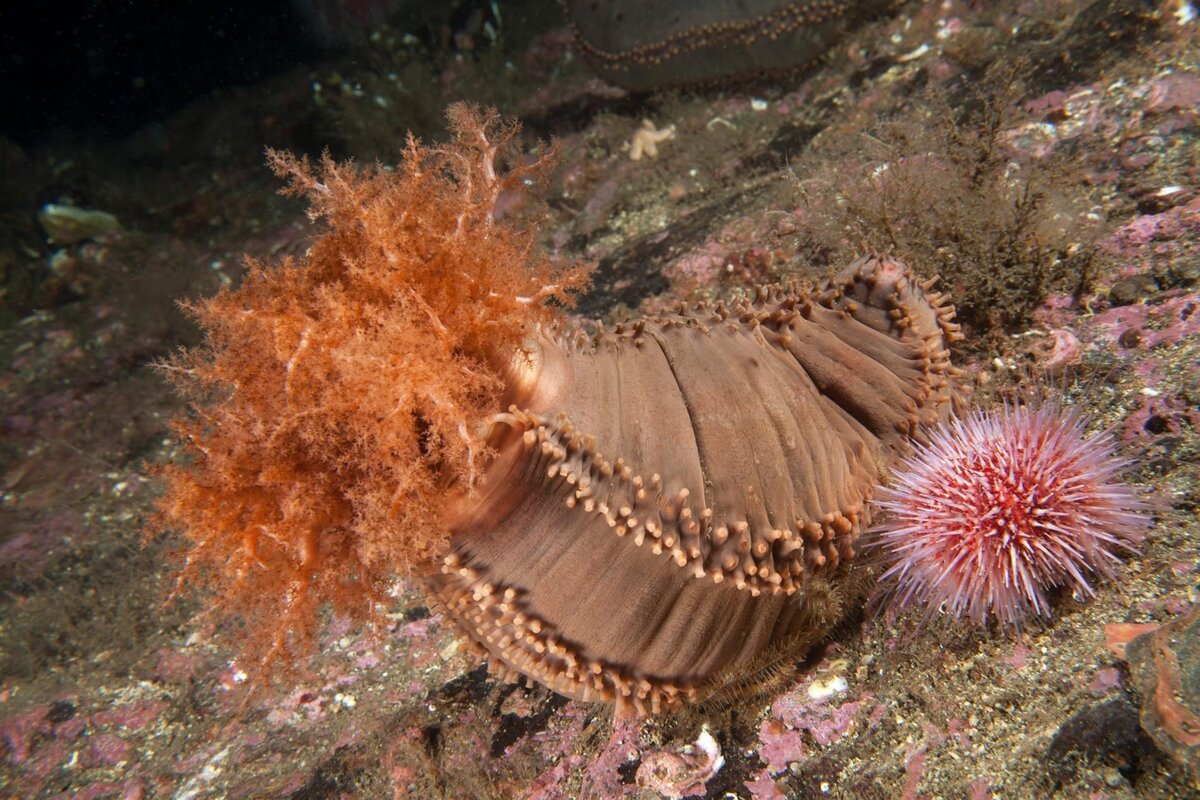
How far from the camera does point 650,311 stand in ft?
16.1

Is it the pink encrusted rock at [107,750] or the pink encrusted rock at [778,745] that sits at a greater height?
the pink encrusted rock at [107,750]

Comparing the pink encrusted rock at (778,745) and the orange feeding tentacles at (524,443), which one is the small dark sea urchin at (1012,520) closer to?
the orange feeding tentacles at (524,443)

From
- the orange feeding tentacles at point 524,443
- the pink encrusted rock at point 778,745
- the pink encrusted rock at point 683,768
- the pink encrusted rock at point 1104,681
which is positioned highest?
the orange feeding tentacles at point 524,443

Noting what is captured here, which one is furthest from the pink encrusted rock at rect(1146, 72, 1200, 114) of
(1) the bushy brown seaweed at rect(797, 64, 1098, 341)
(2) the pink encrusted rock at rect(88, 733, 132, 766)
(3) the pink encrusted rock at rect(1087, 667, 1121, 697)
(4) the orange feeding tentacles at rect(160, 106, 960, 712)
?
(2) the pink encrusted rock at rect(88, 733, 132, 766)

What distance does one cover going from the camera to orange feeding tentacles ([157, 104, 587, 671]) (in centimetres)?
222

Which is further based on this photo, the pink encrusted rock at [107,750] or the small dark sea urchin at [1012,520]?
the pink encrusted rock at [107,750]

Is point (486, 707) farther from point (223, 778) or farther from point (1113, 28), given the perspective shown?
point (1113, 28)

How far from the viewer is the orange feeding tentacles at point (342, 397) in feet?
7.29

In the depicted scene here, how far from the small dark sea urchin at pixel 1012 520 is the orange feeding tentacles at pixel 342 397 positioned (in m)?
1.69

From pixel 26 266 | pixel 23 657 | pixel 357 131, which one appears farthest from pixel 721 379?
pixel 26 266

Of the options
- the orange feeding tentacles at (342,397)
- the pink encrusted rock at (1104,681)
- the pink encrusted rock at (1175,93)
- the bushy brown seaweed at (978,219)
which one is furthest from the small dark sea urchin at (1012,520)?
the pink encrusted rock at (1175,93)

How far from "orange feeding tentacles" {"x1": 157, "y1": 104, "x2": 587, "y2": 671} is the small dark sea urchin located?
1.69 meters

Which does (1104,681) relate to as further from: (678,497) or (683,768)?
(683,768)

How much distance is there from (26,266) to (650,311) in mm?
10965
